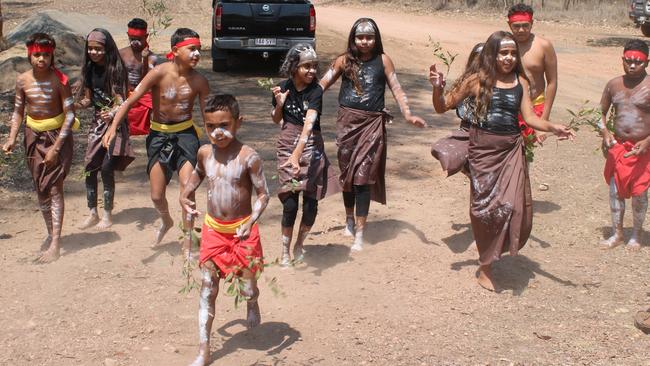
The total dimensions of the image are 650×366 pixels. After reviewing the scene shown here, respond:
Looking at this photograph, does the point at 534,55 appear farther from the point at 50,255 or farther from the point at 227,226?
the point at 50,255

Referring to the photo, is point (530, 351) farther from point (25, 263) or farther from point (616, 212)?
point (25, 263)

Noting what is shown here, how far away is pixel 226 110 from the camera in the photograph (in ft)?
16.8

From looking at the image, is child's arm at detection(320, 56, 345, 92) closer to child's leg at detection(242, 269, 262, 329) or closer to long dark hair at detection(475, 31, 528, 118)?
long dark hair at detection(475, 31, 528, 118)

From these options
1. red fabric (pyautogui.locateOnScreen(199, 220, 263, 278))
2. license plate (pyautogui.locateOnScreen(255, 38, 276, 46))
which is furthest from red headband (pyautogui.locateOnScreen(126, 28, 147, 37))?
license plate (pyautogui.locateOnScreen(255, 38, 276, 46))

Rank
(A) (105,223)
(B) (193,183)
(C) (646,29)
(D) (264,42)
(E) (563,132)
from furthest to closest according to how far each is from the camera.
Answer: (C) (646,29) < (D) (264,42) < (A) (105,223) < (E) (563,132) < (B) (193,183)

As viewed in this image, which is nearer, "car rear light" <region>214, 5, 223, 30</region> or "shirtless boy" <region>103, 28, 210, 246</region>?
"shirtless boy" <region>103, 28, 210, 246</region>

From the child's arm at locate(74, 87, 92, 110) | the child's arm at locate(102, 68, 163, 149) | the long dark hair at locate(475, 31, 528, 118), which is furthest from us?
the child's arm at locate(74, 87, 92, 110)

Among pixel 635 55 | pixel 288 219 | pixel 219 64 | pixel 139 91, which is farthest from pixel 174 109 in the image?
pixel 219 64

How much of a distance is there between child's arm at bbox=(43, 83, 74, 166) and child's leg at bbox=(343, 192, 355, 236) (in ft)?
7.89

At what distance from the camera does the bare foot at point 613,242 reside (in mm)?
7527

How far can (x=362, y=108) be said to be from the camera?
282 inches

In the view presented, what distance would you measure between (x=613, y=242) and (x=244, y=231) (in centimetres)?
390

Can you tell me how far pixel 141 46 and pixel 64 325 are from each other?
3173mm

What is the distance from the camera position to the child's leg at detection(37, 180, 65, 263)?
702 cm
